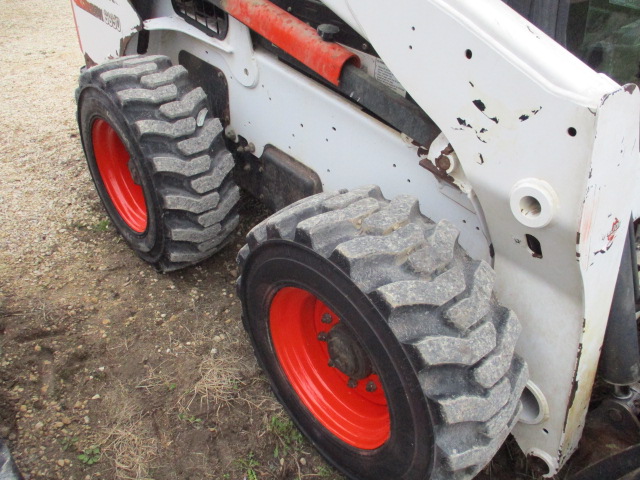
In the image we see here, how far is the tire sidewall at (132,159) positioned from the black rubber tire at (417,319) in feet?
→ 2.54

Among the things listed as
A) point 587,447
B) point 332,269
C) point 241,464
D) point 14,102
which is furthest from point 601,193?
point 14,102

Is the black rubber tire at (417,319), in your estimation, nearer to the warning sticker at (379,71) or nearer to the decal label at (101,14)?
the warning sticker at (379,71)

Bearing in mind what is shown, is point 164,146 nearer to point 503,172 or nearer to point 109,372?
point 109,372

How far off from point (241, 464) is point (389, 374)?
30.5 inches

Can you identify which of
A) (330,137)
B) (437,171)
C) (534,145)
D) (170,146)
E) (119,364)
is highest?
(534,145)

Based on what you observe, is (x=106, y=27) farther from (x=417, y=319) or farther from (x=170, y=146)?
(x=417, y=319)

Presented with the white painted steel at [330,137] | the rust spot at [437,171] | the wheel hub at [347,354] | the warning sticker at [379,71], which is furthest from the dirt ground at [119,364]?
the warning sticker at [379,71]

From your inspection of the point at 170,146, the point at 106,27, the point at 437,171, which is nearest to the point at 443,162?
the point at 437,171

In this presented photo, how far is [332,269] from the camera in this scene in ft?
5.08

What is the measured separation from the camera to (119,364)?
7.67ft

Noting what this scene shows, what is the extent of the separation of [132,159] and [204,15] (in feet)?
2.03

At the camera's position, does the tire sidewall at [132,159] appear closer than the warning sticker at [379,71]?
No

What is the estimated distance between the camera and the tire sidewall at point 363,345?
149 centimetres

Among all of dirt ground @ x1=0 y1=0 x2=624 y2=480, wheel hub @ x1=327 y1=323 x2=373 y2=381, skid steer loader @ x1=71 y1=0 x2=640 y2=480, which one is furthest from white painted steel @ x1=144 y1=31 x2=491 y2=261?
dirt ground @ x1=0 y1=0 x2=624 y2=480
